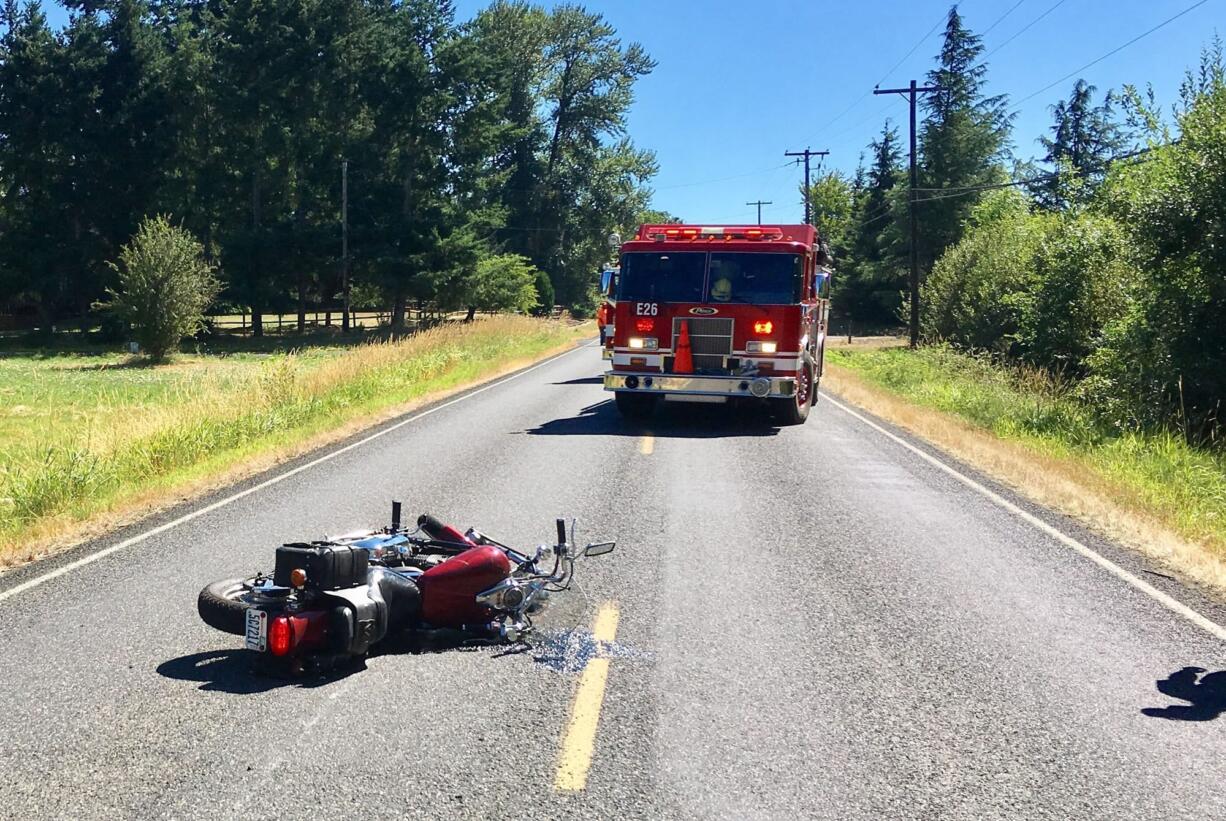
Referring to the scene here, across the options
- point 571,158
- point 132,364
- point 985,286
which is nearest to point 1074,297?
point 985,286

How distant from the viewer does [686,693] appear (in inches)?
185

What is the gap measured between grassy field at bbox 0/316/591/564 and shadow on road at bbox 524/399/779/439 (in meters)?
3.77

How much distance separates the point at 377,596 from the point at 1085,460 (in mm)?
9987

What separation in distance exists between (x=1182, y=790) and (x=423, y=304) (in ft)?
166

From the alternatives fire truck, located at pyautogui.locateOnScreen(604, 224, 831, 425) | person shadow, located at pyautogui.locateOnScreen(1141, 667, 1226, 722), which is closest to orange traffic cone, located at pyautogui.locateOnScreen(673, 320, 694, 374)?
fire truck, located at pyautogui.locateOnScreen(604, 224, 831, 425)

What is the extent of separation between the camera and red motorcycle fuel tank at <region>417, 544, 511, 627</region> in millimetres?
5332

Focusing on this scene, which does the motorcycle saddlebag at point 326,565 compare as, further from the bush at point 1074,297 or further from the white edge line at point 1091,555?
the bush at point 1074,297

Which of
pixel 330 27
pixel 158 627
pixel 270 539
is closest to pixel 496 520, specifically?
pixel 270 539

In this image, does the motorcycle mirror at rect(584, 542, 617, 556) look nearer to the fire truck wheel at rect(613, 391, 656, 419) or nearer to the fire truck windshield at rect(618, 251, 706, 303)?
the fire truck windshield at rect(618, 251, 706, 303)

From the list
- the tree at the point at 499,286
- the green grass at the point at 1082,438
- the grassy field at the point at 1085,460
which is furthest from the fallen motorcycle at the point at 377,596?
the tree at the point at 499,286

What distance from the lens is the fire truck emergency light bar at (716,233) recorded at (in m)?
15.3

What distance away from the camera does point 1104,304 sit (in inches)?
888

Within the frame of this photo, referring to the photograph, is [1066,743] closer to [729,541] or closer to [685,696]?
[685,696]

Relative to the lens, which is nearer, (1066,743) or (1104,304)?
(1066,743)
